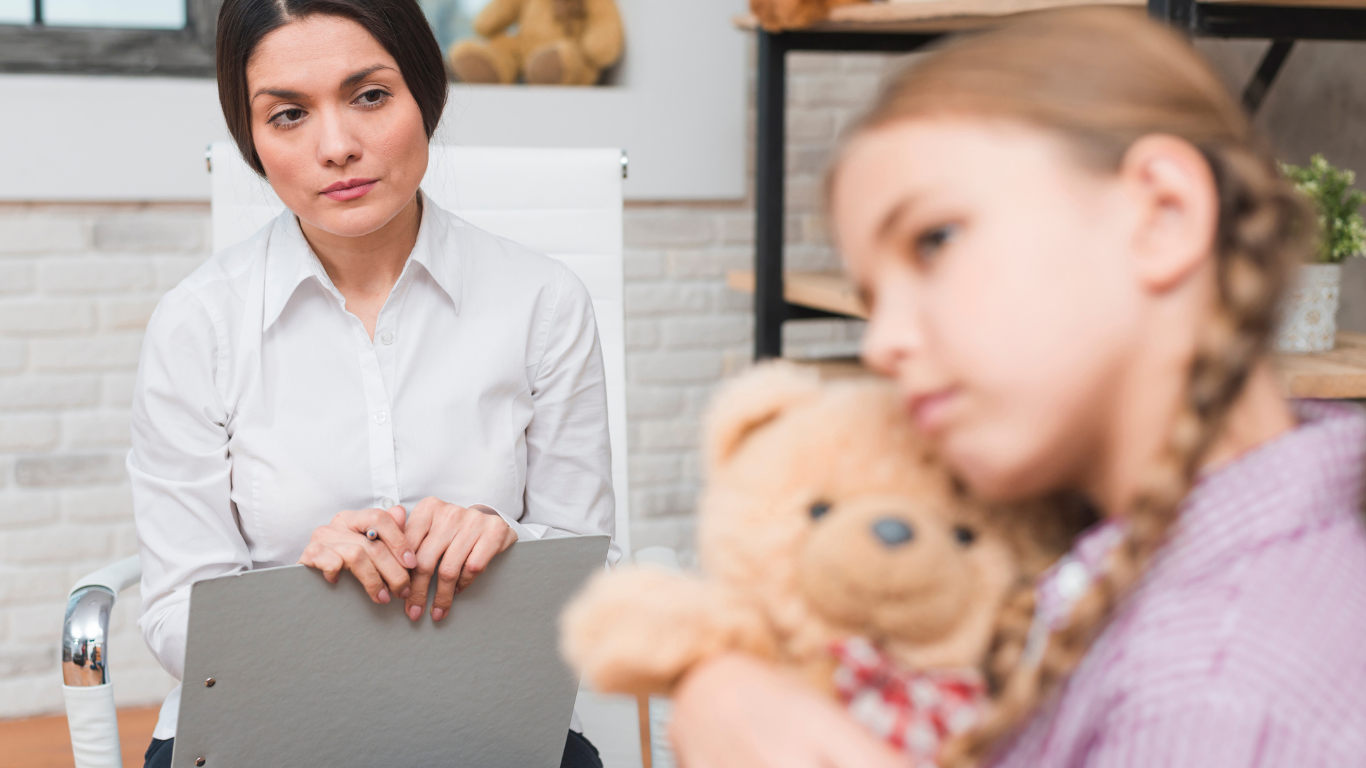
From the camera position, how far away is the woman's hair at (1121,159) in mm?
412

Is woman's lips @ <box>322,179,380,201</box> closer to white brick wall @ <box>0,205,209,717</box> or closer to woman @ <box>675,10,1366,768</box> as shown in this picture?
woman @ <box>675,10,1366,768</box>

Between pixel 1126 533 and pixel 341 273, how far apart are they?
907 millimetres

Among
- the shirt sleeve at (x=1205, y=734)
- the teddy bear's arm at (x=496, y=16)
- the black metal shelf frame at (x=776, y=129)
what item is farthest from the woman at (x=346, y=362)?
the teddy bear's arm at (x=496, y=16)

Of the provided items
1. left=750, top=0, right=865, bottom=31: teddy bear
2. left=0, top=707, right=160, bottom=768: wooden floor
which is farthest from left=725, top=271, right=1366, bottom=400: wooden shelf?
left=0, top=707, right=160, bottom=768: wooden floor

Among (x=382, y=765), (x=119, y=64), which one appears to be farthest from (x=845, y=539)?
(x=119, y=64)

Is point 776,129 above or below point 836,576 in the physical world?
above

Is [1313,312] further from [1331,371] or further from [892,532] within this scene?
[892,532]

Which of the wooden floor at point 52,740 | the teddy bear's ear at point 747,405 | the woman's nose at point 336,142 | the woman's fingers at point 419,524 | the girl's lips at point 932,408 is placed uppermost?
the woman's nose at point 336,142

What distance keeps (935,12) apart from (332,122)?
0.86 metres

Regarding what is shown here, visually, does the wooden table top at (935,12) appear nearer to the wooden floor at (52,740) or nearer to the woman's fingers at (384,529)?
the woman's fingers at (384,529)

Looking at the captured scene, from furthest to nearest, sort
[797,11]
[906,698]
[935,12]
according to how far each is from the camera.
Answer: [797,11], [935,12], [906,698]

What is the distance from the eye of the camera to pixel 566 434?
1.16 m

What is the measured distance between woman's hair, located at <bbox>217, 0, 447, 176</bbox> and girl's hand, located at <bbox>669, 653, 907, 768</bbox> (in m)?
0.78

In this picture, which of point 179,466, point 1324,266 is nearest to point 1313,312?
point 1324,266
